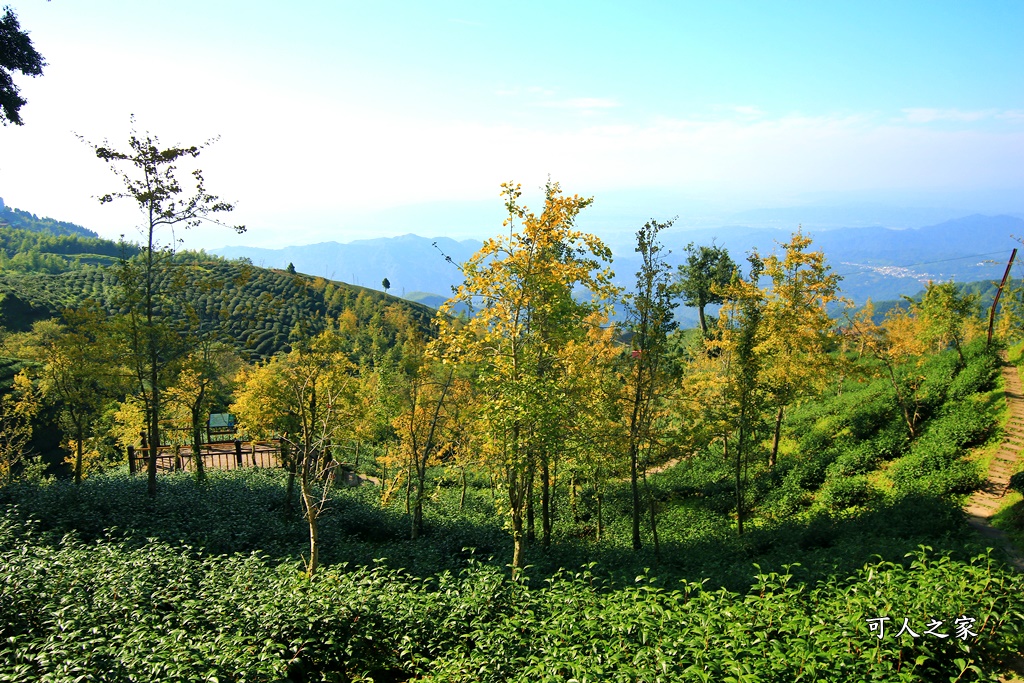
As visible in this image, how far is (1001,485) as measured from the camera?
14.6 metres

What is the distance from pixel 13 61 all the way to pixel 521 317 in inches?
605

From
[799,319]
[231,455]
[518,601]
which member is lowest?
[231,455]

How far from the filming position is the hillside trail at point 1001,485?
1203cm

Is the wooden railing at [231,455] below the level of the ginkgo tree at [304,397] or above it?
below

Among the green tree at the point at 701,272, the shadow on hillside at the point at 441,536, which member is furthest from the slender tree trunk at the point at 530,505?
the green tree at the point at 701,272

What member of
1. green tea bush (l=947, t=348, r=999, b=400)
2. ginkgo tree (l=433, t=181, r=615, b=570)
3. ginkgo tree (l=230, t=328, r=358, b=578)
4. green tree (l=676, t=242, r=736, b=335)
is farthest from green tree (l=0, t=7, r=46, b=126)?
green tree (l=676, t=242, r=736, b=335)

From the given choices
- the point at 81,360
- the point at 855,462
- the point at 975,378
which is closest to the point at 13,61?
the point at 81,360

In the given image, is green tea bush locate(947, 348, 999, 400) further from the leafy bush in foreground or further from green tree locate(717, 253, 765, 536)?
the leafy bush in foreground

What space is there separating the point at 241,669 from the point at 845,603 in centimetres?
795

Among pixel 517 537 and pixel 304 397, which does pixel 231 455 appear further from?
pixel 517 537

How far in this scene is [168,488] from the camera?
1848cm

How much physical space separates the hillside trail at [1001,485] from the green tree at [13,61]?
25.9 meters

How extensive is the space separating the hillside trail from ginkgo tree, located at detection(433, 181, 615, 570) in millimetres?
9683

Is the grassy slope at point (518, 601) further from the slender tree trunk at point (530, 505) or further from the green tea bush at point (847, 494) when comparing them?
the slender tree trunk at point (530, 505)
